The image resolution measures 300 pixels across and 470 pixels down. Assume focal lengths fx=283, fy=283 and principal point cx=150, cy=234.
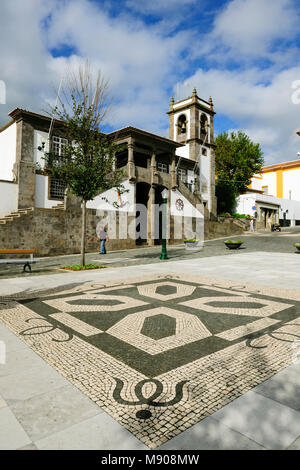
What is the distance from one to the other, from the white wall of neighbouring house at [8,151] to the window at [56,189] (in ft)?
8.46

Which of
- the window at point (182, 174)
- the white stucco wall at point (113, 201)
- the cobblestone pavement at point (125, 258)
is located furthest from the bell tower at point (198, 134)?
the cobblestone pavement at point (125, 258)

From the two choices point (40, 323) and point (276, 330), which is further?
point (40, 323)

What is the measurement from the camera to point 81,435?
1942 millimetres

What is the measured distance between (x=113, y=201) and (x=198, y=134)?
16.2 m

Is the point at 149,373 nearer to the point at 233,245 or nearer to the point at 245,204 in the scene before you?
the point at 233,245

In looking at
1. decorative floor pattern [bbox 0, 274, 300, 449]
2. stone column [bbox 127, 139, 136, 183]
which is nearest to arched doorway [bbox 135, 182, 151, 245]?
stone column [bbox 127, 139, 136, 183]

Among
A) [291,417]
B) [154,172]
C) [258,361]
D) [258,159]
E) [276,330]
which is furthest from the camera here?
[258,159]

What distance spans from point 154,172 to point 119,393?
23.7m

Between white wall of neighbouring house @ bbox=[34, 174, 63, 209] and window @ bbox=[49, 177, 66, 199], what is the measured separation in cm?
34

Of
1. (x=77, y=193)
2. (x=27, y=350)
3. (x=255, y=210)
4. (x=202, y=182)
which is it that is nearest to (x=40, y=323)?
(x=27, y=350)

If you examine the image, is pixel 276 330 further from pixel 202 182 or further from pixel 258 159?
pixel 258 159

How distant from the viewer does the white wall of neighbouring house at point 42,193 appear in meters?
19.1

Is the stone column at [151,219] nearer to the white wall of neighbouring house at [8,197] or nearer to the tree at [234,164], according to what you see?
the white wall of neighbouring house at [8,197]

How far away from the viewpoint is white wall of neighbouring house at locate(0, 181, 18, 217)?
17.7 m
